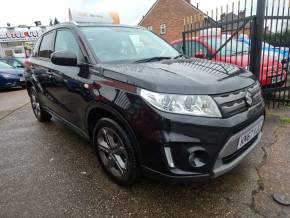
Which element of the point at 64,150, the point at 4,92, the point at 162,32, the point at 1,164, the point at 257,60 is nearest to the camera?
the point at 1,164

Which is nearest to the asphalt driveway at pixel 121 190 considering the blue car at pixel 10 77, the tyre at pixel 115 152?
the tyre at pixel 115 152

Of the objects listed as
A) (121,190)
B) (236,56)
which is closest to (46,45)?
(121,190)

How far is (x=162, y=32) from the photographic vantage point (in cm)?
2831

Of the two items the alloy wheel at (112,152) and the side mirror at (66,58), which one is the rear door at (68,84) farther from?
the alloy wheel at (112,152)

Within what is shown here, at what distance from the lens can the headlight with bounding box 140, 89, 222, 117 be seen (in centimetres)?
199

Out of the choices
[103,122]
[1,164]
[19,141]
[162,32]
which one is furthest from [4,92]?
[162,32]

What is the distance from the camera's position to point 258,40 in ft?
15.1

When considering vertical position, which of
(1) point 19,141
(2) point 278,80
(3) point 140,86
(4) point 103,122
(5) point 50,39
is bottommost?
(1) point 19,141

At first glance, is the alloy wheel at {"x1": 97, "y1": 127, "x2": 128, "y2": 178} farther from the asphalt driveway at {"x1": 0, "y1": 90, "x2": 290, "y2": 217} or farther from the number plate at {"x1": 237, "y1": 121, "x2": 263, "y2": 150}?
the number plate at {"x1": 237, "y1": 121, "x2": 263, "y2": 150}

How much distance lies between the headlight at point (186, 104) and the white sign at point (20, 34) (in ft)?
79.4

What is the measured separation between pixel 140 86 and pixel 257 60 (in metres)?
3.45

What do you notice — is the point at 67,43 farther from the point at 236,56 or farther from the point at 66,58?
the point at 236,56

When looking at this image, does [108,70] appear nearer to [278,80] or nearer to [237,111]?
[237,111]

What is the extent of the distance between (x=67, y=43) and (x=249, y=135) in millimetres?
2491
